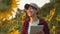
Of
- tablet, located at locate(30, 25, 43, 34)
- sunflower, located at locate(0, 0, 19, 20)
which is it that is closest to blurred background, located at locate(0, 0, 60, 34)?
sunflower, located at locate(0, 0, 19, 20)

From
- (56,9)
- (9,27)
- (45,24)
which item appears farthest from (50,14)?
(9,27)

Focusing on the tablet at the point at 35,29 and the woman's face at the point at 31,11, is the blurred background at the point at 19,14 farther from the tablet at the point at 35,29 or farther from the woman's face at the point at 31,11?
the tablet at the point at 35,29

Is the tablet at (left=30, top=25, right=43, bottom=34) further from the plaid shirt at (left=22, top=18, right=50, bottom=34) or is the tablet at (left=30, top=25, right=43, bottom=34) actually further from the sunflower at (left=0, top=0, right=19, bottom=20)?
the sunflower at (left=0, top=0, right=19, bottom=20)

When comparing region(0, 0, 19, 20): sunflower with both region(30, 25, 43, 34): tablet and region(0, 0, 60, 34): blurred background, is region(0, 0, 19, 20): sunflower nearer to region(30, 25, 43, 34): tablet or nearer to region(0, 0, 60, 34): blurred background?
region(0, 0, 60, 34): blurred background

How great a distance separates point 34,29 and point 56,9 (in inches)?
14.9

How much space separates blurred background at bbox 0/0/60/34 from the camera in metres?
1.58

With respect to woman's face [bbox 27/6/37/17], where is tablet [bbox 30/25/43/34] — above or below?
below

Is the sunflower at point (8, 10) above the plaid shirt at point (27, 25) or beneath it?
above

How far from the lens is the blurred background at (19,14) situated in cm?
158

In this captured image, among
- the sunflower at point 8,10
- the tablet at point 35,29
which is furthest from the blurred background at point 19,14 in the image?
the tablet at point 35,29

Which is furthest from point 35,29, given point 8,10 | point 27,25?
point 8,10

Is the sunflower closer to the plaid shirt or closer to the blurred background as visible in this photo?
the blurred background

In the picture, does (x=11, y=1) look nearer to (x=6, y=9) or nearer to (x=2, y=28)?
(x=6, y=9)

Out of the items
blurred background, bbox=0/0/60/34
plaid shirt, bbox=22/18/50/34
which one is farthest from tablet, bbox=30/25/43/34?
blurred background, bbox=0/0/60/34
